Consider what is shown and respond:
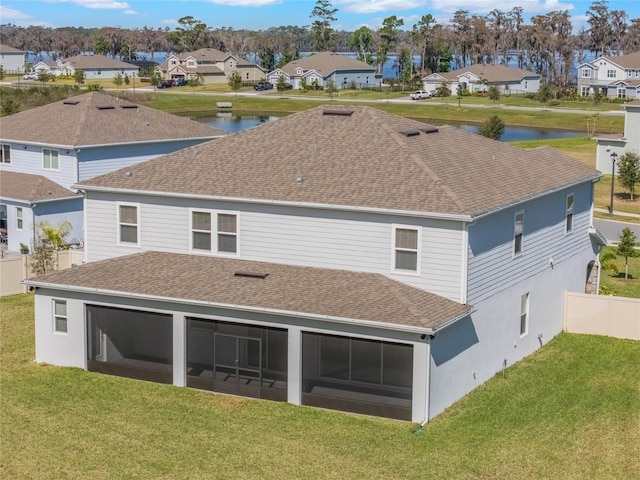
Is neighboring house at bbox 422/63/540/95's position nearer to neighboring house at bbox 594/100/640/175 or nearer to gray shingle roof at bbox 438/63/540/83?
gray shingle roof at bbox 438/63/540/83

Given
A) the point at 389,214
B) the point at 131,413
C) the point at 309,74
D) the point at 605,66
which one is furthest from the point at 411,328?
the point at 309,74

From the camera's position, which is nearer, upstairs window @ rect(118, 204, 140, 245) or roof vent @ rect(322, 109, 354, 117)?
upstairs window @ rect(118, 204, 140, 245)

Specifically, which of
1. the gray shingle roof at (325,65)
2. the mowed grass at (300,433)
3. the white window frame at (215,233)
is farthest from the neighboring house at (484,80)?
the mowed grass at (300,433)

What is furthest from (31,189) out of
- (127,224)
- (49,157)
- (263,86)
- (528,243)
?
(263,86)

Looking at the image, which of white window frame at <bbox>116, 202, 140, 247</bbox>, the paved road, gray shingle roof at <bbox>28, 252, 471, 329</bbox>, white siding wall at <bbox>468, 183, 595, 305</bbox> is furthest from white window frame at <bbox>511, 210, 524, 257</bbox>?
the paved road

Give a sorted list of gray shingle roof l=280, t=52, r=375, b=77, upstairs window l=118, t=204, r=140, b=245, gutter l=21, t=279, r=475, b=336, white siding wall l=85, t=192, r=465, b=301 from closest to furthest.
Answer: gutter l=21, t=279, r=475, b=336, white siding wall l=85, t=192, r=465, b=301, upstairs window l=118, t=204, r=140, b=245, gray shingle roof l=280, t=52, r=375, b=77

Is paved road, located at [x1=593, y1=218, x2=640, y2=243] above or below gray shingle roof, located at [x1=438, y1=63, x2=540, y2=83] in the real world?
below

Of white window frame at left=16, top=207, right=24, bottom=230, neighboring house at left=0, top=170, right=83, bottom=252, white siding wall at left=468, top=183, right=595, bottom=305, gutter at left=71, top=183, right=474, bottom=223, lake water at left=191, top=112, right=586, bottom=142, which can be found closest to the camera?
gutter at left=71, top=183, right=474, bottom=223
